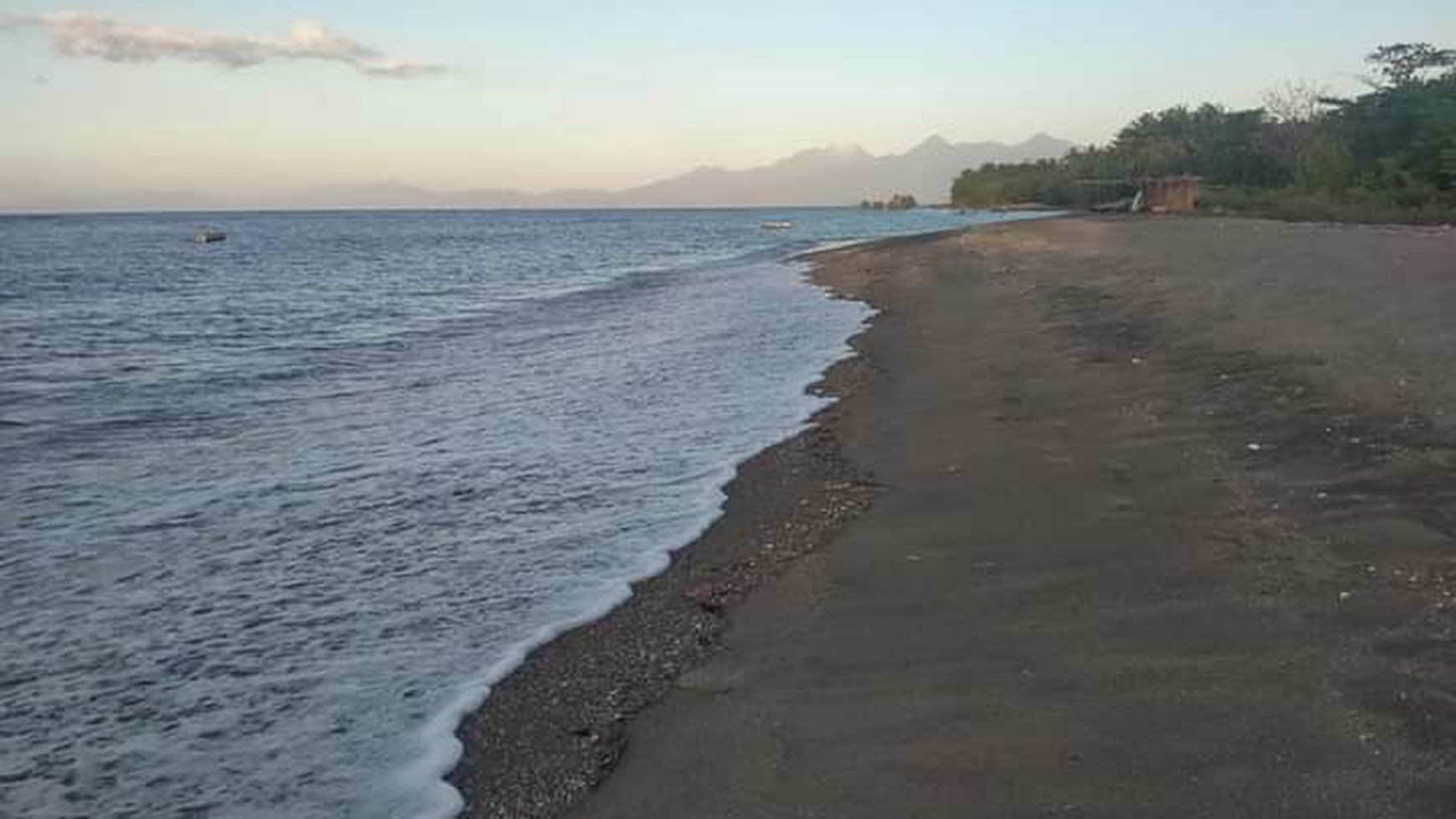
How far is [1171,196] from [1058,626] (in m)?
67.2

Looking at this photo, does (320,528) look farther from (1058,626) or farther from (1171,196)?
(1171,196)

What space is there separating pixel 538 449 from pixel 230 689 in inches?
249

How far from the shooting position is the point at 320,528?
942cm

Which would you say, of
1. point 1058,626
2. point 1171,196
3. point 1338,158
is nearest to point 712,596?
point 1058,626

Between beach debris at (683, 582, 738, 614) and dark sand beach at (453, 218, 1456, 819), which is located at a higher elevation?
dark sand beach at (453, 218, 1456, 819)

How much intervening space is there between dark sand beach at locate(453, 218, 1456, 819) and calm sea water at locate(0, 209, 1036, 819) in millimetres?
616

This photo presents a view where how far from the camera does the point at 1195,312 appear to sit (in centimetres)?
1694

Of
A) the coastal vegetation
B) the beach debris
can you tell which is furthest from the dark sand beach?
the coastal vegetation

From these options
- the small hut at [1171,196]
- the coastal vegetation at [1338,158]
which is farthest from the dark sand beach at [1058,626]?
the small hut at [1171,196]

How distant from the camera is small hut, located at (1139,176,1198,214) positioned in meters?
64.5

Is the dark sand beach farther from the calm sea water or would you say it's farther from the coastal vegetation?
the coastal vegetation

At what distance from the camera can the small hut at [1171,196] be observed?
6450cm

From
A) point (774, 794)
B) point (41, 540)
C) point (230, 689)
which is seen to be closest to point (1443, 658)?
point (774, 794)

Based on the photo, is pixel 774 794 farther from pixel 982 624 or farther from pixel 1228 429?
pixel 1228 429
